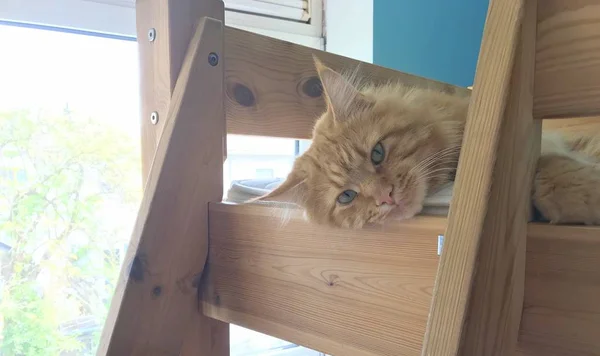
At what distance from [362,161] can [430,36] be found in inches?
57.8

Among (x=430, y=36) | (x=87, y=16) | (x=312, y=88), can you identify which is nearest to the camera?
(x=312, y=88)

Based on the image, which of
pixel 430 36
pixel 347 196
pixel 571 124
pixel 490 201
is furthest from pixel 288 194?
pixel 430 36

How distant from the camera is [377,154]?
3.15ft

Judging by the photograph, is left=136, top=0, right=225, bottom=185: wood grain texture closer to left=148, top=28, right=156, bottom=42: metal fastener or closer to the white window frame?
left=148, top=28, right=156, bottom=42: metal fastener

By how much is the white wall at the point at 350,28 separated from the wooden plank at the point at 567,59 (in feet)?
5.04

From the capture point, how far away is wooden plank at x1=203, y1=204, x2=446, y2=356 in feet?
2.39

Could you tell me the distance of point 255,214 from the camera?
3.16 feet

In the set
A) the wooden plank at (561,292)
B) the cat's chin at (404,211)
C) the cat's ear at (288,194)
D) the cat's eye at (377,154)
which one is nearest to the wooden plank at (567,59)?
the wooden plank at (561,292)

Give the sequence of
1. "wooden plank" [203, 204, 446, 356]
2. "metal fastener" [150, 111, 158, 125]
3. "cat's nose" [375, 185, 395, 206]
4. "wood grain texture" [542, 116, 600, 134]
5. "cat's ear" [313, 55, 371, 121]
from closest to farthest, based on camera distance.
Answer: "wooden plank" [203, 204, 446, 356]
"cat's nose" [375, 185, 395, 206]
"cat's ear" [313, 55, 371, 121]
"metal fastener" [150, 111, 158, 125]
"wood grain texture" [542, 116, 600, 134]

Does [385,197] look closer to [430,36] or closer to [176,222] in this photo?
[176,222]

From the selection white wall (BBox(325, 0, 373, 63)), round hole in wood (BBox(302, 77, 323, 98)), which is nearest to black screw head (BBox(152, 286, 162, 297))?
round hole in wood (BBox(302, 77, 323, 98))

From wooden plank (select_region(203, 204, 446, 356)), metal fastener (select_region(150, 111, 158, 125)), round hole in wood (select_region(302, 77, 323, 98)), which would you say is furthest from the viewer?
round hole in wood (select_region(302, 77, 323, 98))

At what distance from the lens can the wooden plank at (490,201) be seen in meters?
0.57

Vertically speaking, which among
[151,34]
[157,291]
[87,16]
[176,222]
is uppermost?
[87,16]
